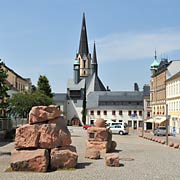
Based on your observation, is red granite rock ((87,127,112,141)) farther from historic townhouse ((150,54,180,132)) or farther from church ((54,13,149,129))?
church ((54,13,149,129))

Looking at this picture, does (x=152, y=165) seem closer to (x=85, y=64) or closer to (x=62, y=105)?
(x=62, y=105)

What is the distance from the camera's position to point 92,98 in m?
127

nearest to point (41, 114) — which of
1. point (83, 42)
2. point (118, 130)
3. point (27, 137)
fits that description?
point (27, 137)

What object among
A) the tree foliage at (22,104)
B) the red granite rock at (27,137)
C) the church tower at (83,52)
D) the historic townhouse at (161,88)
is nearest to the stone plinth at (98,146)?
the red granite rock at (27,137)

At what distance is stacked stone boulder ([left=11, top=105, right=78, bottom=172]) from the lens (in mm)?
16812

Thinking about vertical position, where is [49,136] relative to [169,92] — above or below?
below

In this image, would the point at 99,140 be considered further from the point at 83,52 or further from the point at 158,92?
the point at 83,52

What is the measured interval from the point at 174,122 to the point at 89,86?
2728 inches

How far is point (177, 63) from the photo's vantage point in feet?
274

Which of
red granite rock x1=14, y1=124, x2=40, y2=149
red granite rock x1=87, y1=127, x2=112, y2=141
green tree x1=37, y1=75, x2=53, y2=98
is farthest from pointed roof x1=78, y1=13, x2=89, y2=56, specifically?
red granite rock x1=14, y1=124, x2=40, y2=149

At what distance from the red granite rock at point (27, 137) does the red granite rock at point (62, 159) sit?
2.97 ft

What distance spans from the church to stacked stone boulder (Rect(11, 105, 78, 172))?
85.1 metres

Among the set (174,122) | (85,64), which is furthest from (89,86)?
(174,122)

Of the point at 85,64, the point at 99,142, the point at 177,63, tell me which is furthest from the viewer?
the point at 85,64
